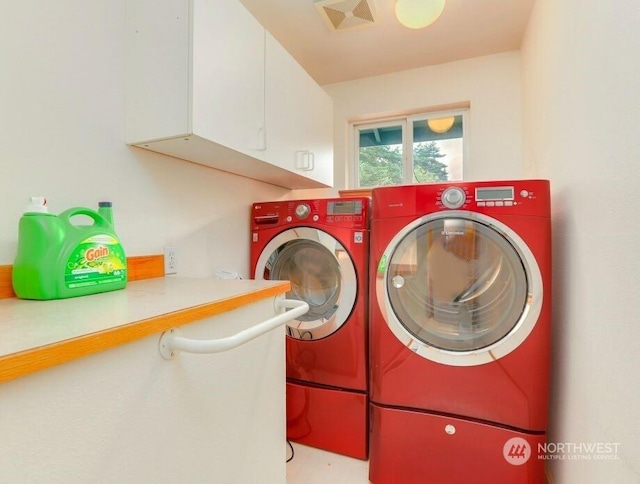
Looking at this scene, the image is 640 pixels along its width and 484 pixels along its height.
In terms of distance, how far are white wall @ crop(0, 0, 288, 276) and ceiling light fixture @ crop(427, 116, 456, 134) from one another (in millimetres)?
1822

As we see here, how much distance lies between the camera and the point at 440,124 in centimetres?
235

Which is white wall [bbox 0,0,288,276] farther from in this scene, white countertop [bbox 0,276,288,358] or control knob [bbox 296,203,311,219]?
control knob [bbox 296,203,311,219]

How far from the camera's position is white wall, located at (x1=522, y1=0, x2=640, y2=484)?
0.74m

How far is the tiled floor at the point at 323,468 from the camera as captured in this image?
1.33 meters

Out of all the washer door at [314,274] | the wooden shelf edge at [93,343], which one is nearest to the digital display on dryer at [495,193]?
the washer door at [314,274]

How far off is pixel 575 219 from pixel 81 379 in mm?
1432

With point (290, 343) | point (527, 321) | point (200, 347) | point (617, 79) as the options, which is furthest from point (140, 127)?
point (527, 321)

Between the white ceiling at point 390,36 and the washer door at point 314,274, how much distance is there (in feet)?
4.01

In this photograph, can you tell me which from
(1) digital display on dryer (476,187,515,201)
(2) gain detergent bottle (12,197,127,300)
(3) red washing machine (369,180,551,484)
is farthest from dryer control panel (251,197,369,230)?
(2) gain detergent bottle (12,197,127,300)

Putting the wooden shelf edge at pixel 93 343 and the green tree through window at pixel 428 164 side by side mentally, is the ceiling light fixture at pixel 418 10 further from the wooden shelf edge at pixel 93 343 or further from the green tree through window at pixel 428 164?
the wooden shelf edge at pixel 93 343

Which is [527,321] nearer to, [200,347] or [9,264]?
[200,347]

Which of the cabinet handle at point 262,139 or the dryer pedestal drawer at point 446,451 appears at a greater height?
the cabinet handle at point 262,139

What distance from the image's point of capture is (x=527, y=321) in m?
1.12

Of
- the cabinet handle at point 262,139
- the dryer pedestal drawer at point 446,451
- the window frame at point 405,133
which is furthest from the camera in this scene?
the window frame at point 405,133
